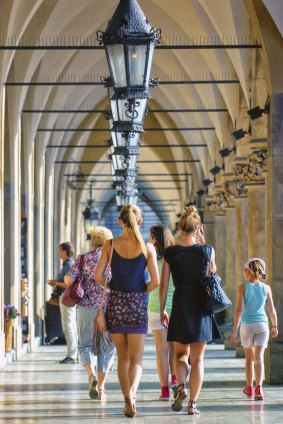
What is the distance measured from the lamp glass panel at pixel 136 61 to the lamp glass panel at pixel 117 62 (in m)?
0.07

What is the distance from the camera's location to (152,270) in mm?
12156

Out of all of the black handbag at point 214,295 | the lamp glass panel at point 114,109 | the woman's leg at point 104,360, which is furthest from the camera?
the lamp glass panel at point 114,109

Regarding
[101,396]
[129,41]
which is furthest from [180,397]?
[129,41]

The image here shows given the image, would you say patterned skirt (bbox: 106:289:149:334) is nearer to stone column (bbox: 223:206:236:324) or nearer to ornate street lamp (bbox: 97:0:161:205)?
ornate street lamp (bbox: 97:0:161:205)

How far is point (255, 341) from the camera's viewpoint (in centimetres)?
1424

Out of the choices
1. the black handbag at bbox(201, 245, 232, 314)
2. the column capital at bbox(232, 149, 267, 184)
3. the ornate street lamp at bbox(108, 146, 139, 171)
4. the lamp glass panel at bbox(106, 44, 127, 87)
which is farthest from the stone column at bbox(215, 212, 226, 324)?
the black handbag at bbox(201, 245, 232, 314)

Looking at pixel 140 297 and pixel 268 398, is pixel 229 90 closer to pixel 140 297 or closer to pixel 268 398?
pixel 268 398

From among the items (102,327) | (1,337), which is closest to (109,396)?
(102,327)

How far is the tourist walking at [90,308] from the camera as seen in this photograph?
13828 mm

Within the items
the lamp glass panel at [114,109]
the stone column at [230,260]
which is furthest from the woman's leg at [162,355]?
the stone column at [230,260]

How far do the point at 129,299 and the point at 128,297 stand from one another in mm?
23

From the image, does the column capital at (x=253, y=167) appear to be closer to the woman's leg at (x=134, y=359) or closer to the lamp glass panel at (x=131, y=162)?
the lamp glass panel at (x=131, y=162)

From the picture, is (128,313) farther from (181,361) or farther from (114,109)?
(114,109)

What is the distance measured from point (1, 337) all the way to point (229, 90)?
930cm
